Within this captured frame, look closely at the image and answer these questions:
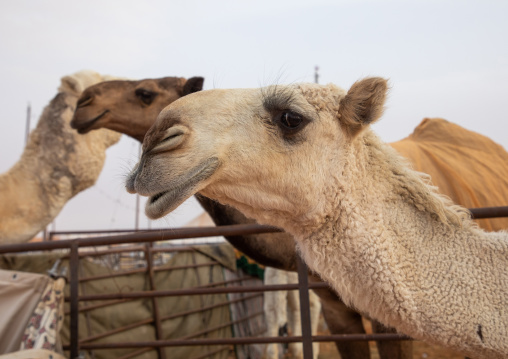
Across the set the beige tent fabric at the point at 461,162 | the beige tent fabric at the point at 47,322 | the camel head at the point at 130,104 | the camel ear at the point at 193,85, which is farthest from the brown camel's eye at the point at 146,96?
the beige tent fabric at the point at 461,162

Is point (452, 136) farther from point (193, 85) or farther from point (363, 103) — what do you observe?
point (363, 103)

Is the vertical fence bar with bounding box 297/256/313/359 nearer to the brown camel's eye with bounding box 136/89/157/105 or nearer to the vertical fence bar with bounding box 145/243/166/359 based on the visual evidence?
the brown camel's eye with bounding box 136/89/157/105

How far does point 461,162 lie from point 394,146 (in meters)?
0.74

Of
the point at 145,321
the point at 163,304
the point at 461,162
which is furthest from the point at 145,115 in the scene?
the point at 461,162

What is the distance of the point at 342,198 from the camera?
6.07 feet

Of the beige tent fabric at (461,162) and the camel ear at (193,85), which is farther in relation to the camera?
the camel ear at (193,85)

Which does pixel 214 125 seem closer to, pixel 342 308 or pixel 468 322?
pixel 468 322

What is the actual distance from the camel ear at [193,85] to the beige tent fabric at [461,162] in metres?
1.66

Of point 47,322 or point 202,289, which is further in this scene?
point 202,289

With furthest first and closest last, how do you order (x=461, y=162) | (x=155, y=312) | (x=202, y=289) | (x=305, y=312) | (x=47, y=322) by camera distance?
(x=155, y=312), (x=461, y=162), (x=202, y=289), (x=47, y=322), (x=305, y=312)

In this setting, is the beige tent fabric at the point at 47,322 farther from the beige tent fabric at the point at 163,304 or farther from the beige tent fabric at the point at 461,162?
the beige tent fabric at the point at 461,162

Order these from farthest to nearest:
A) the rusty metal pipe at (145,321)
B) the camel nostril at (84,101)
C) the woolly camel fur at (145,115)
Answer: the rusty metal pipe at (145,321)
the camel nostril at (84,101)
the woolly camel fur at (145,115)

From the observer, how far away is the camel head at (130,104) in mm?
4172

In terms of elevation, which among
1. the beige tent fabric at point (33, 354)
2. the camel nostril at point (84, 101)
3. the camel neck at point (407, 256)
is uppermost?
the camel nostril at point (84, 101)
